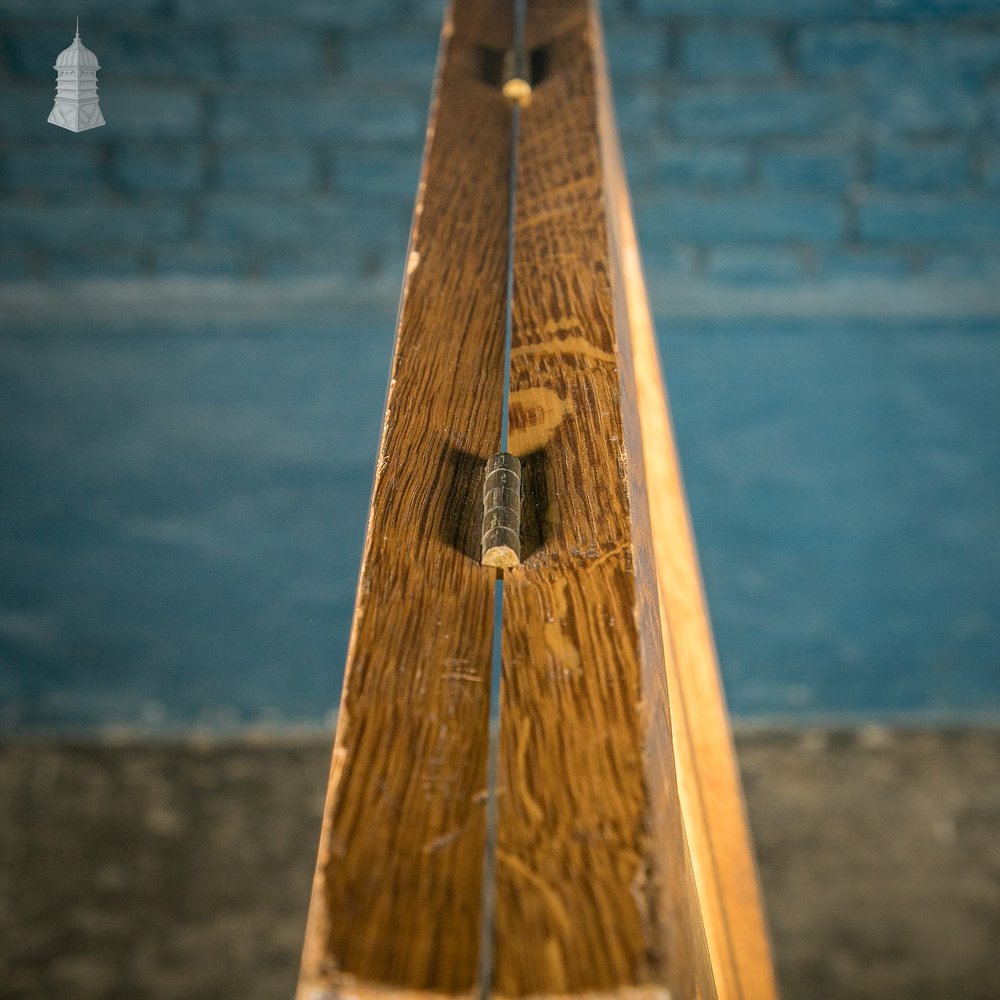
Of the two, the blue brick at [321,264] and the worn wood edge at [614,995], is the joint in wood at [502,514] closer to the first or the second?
the worn wood edge at [614,995]

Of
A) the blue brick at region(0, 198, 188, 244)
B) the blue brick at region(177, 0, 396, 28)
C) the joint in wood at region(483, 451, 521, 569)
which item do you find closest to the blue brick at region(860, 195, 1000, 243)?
the blue brick at region(177, 0, 396, 28)

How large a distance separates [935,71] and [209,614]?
207 centimetres

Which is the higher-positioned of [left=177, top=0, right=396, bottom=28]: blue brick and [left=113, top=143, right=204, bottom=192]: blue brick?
[left=177, top=0, right=396, bottom=28]: blue brick

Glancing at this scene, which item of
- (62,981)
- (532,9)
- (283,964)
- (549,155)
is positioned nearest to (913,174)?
(532,9)

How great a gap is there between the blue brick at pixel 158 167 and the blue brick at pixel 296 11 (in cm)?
28

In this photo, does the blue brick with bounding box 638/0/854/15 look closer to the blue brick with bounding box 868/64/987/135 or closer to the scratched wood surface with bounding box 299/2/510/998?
the blue brick with bounding box 868/64/987/135

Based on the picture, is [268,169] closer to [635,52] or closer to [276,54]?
[276,54]

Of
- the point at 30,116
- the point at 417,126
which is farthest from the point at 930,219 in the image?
the point at 30,116

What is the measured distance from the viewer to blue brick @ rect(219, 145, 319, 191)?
2068 mm

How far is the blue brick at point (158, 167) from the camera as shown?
206 centimetres

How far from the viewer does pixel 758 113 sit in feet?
6.56

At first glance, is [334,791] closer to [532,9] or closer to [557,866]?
Result: [557,866]

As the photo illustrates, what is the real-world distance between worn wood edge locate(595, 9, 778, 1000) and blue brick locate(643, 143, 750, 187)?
3.67 ft

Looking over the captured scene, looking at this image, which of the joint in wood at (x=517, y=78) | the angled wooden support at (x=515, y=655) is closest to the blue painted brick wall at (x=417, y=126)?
the joint in wood at (x=517, y=78)
